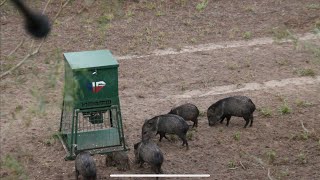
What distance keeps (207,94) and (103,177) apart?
346 centimetres

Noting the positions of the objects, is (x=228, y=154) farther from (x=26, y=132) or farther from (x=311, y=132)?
Answer: (x=26, y=132)

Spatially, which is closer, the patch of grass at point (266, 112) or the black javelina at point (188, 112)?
the black javelina at point (188, 112)

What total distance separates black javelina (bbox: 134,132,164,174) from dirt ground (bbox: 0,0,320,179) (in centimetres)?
33

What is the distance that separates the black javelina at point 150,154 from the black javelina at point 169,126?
55 centimetres

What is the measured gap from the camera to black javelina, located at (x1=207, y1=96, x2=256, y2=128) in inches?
374

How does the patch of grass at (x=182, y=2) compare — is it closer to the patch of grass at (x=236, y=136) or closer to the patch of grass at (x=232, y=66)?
the patch of grass at (x=232, y=66)

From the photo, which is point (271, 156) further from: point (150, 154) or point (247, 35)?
point (247, 35)

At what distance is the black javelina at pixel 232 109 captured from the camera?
31.2 feet

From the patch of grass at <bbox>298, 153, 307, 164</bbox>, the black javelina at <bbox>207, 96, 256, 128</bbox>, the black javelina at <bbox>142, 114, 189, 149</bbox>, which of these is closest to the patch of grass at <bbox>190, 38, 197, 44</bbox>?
the black javelina at <bbox>207, 96, 256, 128</bbox>

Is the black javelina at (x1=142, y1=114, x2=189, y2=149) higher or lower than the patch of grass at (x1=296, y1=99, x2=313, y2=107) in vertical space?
lower

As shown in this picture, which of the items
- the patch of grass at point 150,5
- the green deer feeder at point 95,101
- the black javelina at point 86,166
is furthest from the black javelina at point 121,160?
the patch of grass at point 150,5

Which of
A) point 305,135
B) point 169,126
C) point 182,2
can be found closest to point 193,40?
point 182,2

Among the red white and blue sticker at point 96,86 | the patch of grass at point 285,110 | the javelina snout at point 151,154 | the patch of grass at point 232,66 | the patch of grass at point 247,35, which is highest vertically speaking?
the patch of grass at point 247,35

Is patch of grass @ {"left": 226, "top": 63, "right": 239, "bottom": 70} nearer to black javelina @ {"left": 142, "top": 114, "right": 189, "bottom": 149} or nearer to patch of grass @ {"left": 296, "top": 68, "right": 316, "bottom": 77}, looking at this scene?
patch of grass @ {"left": 296, "top": 68, "right": 316, "bottom": 77}
